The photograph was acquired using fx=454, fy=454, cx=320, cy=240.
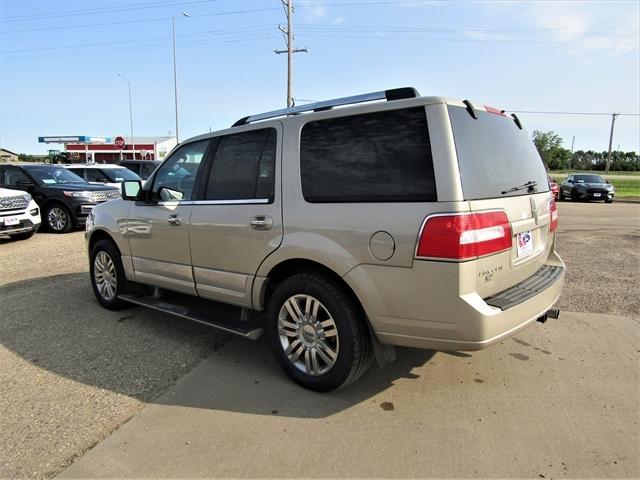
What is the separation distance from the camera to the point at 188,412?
306 centimetres

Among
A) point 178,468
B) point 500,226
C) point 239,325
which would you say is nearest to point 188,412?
point 178,468

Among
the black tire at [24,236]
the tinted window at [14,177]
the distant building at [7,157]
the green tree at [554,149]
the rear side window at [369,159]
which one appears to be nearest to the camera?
the rear side window at [369,159]

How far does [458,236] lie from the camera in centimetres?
257

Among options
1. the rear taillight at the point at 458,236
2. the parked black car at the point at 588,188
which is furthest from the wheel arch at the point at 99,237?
the parked black car at the point at 588,188

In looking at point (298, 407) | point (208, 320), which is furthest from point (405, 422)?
point (208, 320)

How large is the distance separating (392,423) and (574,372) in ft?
5.49

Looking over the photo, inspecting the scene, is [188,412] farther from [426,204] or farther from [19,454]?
[426,204]

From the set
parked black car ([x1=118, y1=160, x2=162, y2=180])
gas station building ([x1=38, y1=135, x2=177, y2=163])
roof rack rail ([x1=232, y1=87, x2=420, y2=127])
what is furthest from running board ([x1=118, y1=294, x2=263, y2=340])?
gas station building ([x1=38, y1=135, x2=177, y2=163])

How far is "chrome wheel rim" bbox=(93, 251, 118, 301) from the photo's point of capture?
5122 millimetres

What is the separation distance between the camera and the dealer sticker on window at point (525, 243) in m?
3.07

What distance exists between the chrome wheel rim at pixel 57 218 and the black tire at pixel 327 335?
10.0 m

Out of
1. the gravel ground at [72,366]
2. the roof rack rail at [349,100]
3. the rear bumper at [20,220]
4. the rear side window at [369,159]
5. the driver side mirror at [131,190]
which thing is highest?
the roof rack rail at [349,100]

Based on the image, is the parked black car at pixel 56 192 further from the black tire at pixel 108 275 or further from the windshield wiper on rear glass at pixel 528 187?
the windshield wiper on rear glass at pixel 528 187

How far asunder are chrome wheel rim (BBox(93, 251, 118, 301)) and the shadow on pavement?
22 centimetres
